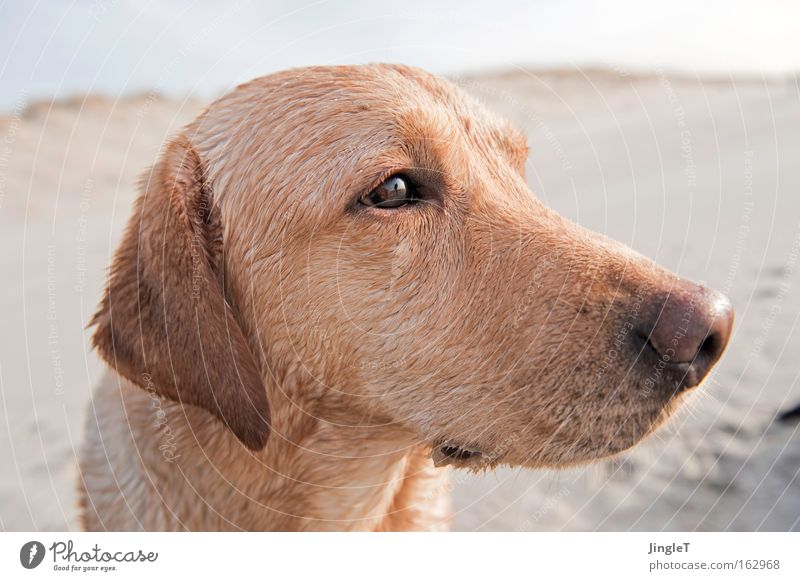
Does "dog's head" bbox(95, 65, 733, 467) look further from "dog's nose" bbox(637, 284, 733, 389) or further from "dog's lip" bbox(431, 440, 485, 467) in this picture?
"dog's nose" bbox(637, 284, 733, 389)

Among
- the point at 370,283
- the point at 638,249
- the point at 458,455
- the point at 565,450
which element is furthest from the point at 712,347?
the point at 638,249

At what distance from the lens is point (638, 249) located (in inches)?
307

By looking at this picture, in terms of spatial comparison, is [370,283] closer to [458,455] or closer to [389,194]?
[389,194]

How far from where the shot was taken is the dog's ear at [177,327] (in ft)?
8.58

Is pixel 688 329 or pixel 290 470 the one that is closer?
pixel 688 329

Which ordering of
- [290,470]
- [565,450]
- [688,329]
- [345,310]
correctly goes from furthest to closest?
[290,470] → [345,310] → [565,450] → [688,329]

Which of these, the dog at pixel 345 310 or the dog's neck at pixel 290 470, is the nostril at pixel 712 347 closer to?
the dog at pixel 345 310

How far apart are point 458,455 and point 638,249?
5.70 metres

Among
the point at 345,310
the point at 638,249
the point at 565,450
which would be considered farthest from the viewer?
the point at 638,249

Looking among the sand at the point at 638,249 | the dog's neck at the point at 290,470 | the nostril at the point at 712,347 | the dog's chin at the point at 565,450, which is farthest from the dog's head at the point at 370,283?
the sand at the point at 638,249

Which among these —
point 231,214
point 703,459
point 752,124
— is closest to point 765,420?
point 703,459

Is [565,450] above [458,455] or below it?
above

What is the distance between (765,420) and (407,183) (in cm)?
357

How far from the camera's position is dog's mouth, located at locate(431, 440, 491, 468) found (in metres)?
2.68
